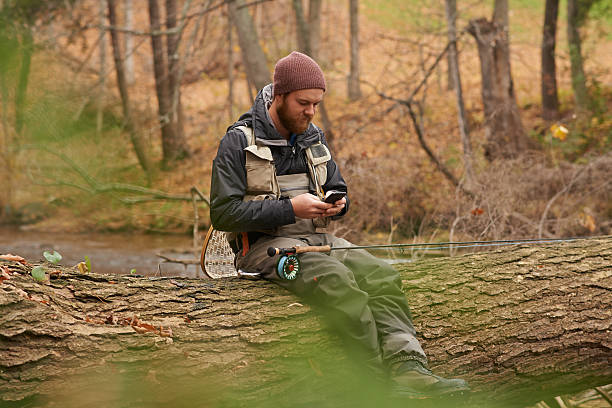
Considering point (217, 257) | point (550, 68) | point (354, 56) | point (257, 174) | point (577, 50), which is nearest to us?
point (257, 174)

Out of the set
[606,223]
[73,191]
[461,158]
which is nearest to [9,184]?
[73,191]

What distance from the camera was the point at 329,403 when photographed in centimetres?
244

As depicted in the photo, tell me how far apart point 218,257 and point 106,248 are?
7033 mm

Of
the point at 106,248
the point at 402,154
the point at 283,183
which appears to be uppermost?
the point at 402,154

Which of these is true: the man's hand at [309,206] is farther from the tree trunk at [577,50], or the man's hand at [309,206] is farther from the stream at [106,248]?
the tree trunk at [577,50]

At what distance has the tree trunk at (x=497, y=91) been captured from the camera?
9094 millimetres

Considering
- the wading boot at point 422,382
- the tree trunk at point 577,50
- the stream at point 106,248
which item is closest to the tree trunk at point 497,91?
the tree trunk at point 577,50

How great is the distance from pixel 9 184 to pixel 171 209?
2.24 meters

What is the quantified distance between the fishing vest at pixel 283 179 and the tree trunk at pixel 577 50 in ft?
31.1

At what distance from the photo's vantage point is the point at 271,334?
267 centimetres

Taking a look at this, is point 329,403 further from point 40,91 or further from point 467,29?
point 467,29

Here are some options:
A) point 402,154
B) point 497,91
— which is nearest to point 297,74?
point 402,154

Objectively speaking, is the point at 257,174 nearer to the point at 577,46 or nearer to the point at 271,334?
the point at 271,334

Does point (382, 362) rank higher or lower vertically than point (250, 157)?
lower
